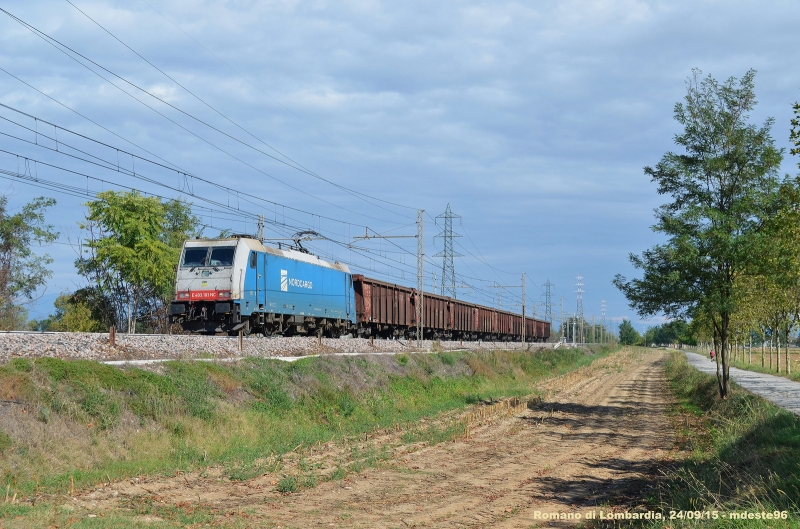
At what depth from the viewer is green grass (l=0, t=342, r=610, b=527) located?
1196 centimetres

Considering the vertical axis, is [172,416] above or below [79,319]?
below

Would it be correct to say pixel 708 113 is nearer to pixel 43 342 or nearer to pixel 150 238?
pixel 43 342

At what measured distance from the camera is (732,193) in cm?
2223

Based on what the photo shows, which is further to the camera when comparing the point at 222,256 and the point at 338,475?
the point at 222,256

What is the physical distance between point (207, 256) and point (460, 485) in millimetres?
17662

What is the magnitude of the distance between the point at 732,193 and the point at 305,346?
53.3ft

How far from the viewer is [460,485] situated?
13141mm

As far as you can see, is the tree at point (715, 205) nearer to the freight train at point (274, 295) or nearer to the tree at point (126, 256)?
the freight train at point (274, 295)

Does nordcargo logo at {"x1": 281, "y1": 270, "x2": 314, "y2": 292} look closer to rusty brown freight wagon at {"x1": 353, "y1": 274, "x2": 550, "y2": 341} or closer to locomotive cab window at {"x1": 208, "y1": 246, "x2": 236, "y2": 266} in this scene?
locomotive cab window at {"x1": 208, "y1": 246, "x2": 236, "y2": 266}

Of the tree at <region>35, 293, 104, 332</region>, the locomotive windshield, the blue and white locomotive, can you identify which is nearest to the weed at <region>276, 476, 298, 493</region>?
the blue and white locomotive

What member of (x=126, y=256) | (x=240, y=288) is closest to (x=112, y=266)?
(x=126, y=256)

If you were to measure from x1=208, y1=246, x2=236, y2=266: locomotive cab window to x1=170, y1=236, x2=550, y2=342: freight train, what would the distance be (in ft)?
0.14

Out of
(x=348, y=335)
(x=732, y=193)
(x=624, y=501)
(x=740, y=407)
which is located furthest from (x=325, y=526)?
(x=348, y=335)

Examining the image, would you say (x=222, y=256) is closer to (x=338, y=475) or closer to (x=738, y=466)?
(x=338, y=475)
